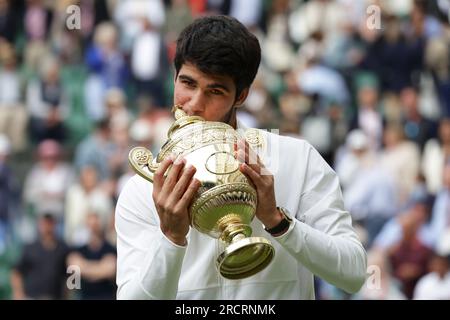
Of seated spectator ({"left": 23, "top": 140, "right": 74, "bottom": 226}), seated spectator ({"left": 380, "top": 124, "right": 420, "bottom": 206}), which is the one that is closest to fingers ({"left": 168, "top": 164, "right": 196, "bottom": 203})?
seated spectator ({"left": 380, "top": 124, "right": 420, "bottom": 206})

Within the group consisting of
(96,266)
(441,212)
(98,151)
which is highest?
(98,151)

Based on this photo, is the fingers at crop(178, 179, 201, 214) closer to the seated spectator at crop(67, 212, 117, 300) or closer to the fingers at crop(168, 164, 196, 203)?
the fingers at crop(168, 164, 196, 203)

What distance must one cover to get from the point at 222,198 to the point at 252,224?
19.0 inches

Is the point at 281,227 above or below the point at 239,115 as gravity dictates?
above

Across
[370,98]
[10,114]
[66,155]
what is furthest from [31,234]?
[370,98]

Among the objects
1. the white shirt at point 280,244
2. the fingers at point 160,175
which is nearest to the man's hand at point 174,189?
the fingers at point 160,175

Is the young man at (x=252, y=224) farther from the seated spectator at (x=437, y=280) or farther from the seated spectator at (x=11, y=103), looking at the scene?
the seated spectator at (x=11, y=103)

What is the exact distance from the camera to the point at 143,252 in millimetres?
4617

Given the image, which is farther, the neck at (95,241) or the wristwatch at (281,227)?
the neck at (95,241)

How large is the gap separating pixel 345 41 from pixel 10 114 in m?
3.43

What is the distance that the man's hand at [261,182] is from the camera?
167 inches

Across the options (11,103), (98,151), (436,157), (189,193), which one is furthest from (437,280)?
(189,193)

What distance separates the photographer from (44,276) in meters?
11.1

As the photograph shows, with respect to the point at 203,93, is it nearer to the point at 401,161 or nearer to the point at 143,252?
the point at 143,252
